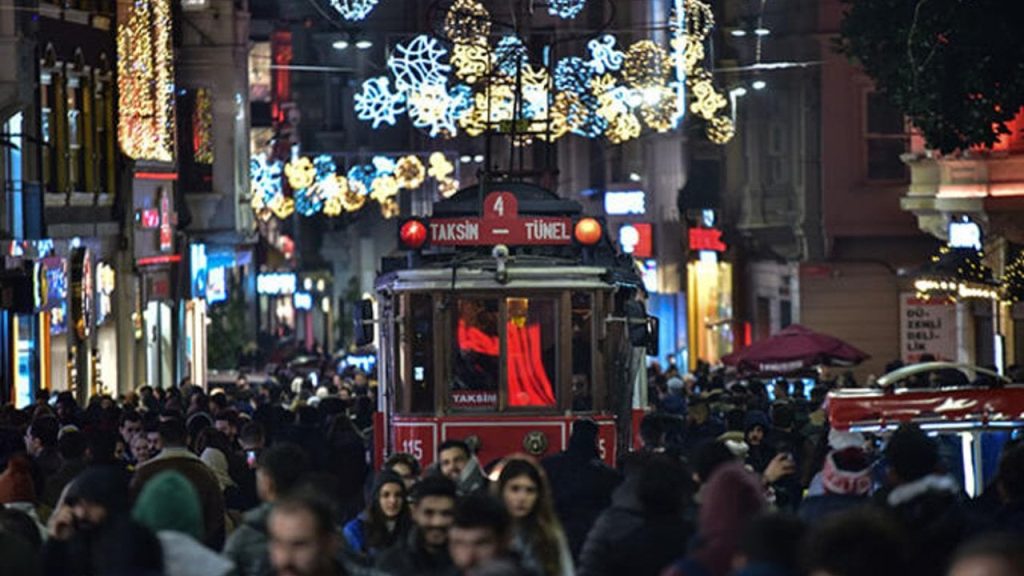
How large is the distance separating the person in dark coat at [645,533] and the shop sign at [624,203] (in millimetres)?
54147

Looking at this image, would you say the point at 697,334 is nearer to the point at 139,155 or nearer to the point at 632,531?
the point at 139,155

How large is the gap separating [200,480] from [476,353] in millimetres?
7347

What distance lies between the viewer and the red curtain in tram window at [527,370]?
23.6 meters

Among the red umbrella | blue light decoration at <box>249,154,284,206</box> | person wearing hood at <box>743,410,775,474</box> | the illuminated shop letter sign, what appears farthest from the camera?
the illuminated shop letter sign

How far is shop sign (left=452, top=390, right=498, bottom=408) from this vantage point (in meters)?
23.7

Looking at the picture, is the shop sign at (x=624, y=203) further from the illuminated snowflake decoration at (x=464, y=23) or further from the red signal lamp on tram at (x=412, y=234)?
the red signal lamp on tram at (x=412, y=234)

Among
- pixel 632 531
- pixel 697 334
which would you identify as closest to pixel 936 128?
pixel 632 531

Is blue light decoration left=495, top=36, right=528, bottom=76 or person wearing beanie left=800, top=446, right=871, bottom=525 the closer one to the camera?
person wearing beanie left=800, top=446, right=871, bottom=525

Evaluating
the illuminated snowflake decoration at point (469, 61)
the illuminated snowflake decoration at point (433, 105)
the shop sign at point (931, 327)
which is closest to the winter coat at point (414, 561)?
the illuminated snowflake decoration at point (469, 61)

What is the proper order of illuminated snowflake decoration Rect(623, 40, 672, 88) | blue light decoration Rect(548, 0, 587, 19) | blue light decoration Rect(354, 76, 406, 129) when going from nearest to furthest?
1. blue light decoration Rect(548, 0, 587, 19)
2. illuminated snowflake decoration Rect(623, 40, 672, 88)
3. blue light decoration Rect(354, 76, 406, 129)

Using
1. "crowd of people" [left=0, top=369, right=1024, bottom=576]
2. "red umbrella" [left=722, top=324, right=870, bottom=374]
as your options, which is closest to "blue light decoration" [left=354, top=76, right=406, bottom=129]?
"red umbrella" [left=722, top=324, right=870, bottom=374]

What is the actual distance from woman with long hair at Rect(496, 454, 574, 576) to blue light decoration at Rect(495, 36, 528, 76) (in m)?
16.4

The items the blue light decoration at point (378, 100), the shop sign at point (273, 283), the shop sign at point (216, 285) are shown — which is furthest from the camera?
the shop sign at point (273, 283)

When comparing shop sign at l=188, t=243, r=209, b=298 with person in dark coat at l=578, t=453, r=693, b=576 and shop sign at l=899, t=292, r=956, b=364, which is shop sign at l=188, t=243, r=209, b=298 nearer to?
shop sign at l=899, t=292, r=956, b=364
